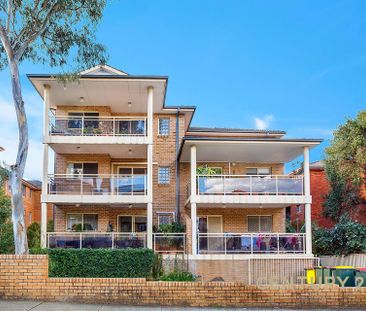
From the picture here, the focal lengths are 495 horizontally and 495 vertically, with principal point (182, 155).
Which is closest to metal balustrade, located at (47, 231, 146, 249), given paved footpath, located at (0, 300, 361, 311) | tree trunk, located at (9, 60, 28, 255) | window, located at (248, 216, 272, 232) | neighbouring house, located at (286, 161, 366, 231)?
tree trunk, located at (9, 60, 28, 255)

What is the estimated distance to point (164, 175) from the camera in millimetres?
27438

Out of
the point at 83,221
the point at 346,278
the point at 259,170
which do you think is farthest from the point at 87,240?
the point at 346,278

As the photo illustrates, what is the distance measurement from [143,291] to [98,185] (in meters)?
11.5

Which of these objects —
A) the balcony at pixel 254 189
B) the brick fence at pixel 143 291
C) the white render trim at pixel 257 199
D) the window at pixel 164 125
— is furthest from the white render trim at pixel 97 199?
the brick fence at pixel 143 291

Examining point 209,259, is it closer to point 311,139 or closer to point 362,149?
point 311,139

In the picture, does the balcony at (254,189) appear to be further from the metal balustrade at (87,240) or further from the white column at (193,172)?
the metal balustrade at (87,240)

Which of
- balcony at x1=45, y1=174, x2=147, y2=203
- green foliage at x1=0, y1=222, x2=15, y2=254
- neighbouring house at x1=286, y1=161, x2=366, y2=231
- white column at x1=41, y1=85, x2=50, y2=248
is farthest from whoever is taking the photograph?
neighbouring house at x1=286, y1=161, x2=366, y2=231

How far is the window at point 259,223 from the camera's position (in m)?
26.8

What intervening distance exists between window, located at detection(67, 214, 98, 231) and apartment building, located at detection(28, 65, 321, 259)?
5 centimetres

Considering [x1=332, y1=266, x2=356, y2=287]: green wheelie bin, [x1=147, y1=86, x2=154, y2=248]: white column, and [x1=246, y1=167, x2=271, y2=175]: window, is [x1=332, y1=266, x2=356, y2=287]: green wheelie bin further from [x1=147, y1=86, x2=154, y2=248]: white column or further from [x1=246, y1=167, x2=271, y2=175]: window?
[x1=246, y1=167, x2=271, y2=175]: window

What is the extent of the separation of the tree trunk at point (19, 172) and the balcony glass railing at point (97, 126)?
6698 mm

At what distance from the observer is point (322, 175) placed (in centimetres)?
3575

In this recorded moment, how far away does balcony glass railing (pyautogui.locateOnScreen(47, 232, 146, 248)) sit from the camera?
22.2m

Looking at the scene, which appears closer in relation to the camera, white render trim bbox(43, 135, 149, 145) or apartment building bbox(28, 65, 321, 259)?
apartment building bbox(28, 65, 321, 259)
